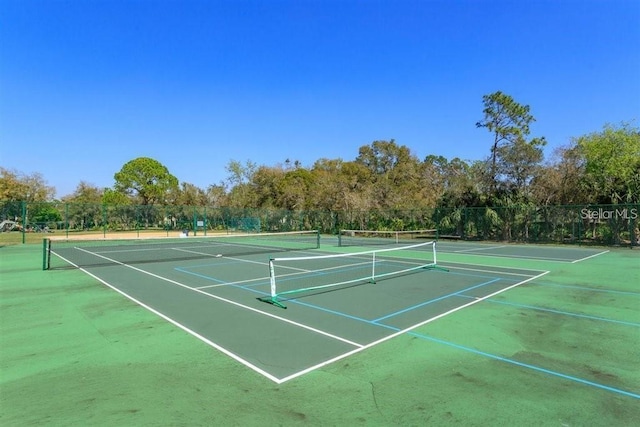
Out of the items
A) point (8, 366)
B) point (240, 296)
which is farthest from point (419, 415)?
point (240, 296)

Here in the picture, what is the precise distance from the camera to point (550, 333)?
6715 mm

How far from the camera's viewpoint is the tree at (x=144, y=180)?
210 ft

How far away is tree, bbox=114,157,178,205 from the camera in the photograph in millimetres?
63969

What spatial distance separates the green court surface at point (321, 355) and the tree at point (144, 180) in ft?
187

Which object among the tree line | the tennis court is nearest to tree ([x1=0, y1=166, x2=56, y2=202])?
the tree line

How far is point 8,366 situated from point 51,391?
4.53 ft

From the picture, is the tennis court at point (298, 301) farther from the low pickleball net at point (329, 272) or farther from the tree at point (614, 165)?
the tree at point (614, 165)

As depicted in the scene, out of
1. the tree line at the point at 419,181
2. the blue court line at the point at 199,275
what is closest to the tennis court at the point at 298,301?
the blue court line at the point at 199,275

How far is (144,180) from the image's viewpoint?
64.4 m

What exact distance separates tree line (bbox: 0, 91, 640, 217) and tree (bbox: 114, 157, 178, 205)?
0.51ft

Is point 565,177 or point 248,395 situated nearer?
point 248,395

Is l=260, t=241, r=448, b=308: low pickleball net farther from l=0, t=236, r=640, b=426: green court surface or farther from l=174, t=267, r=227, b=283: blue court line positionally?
l=174, t=267, r=227, b=283: blue court line

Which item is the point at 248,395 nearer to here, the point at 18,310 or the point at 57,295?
the point at 18,310

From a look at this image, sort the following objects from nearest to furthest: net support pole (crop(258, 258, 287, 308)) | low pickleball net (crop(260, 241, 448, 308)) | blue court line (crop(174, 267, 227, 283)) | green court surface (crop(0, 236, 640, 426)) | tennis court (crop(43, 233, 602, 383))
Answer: green court surface (crop(0, 236, 640, 426))
tennis court (crop(43, 233, 602, 383))
net support pole (crop(258, 258, 287, 308))
low pickleball net (crop(260, 241, 448, 308))
blue court line (crop(174, 267, 227, 283))
